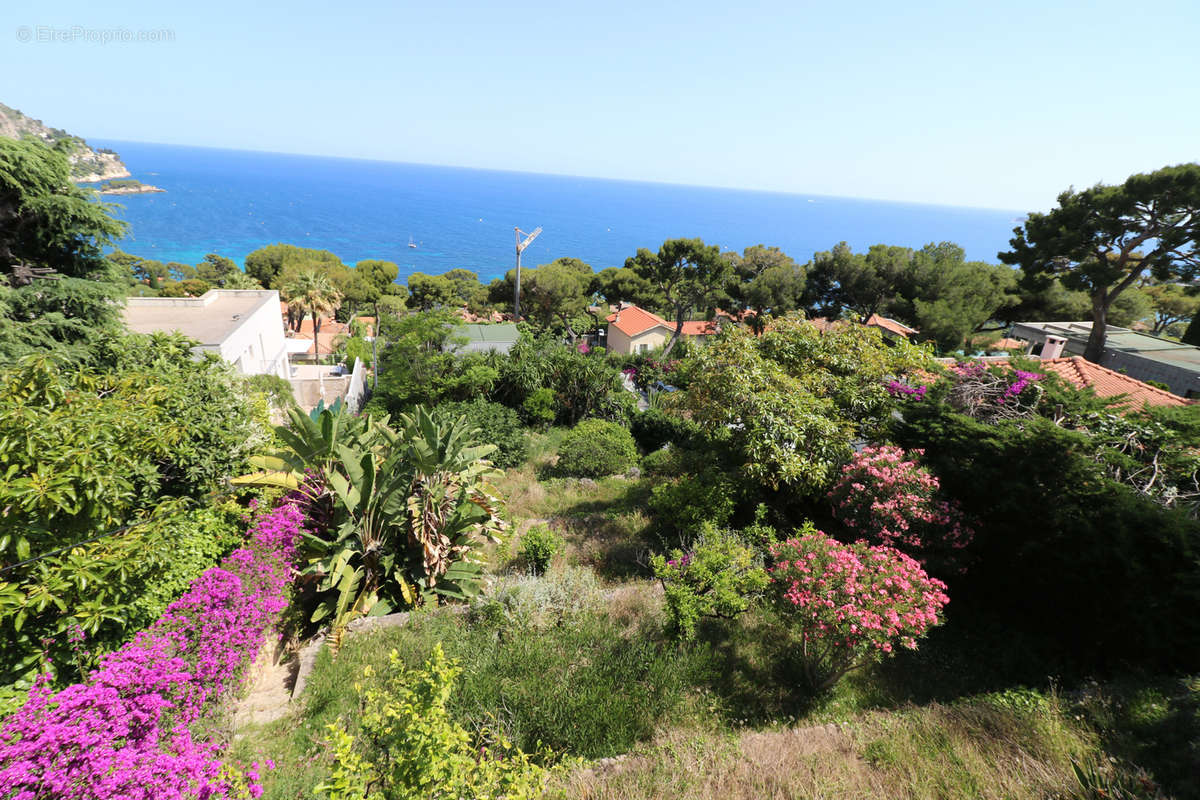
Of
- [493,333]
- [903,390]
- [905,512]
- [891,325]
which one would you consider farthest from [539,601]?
[891,325]

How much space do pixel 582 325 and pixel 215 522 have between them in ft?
90.0

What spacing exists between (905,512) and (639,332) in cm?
2846

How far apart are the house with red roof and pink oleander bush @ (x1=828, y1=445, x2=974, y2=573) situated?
26023 millimetres

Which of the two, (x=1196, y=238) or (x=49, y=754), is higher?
(x=1196, y=238)

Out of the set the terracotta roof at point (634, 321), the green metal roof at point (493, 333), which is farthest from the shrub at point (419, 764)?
the terracotta roof at point (634, 321)

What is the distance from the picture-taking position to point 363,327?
1479 inches

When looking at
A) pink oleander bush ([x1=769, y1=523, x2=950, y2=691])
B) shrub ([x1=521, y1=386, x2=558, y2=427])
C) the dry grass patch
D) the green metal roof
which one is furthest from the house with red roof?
the dry grass patch

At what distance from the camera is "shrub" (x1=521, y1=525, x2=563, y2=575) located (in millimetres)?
8445

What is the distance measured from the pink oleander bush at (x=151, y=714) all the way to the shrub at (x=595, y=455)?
8.96m

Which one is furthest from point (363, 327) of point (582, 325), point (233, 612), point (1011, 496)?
point (1011, 496)

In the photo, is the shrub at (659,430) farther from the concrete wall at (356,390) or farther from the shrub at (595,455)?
the concrete wall at (356,390)

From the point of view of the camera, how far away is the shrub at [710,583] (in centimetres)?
642

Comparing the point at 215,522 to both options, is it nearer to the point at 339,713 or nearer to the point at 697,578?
the point at 339,713

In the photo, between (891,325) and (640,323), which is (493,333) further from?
(891,325)
